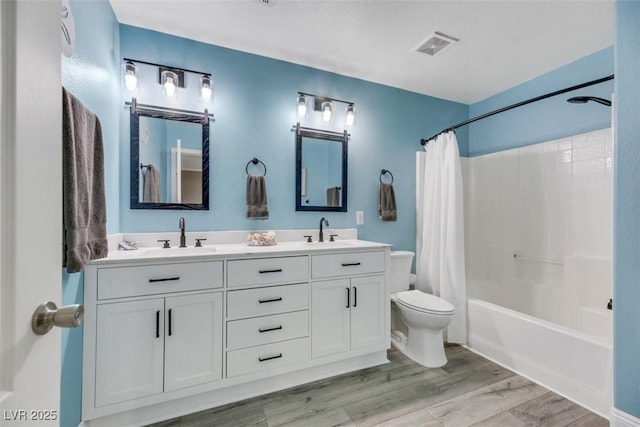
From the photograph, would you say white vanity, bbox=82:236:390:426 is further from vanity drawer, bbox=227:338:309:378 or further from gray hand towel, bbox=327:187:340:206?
gray hand towel, bbox=327:187:340:206

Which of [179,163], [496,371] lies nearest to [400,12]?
[179,163]

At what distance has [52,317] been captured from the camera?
0.51 m

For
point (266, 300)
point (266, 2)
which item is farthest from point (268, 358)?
point (266, 2)

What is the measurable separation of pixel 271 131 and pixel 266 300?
1.35 meters

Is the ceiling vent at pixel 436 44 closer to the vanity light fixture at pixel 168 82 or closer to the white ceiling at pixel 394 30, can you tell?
the white ceiling at pixel 394 30

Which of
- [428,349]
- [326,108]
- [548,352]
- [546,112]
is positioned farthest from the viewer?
[546,112]

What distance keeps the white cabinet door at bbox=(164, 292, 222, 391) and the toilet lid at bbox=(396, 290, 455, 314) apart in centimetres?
139

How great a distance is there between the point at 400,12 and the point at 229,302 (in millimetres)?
2100

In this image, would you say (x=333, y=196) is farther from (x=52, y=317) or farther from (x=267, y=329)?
(x=52, y=317)

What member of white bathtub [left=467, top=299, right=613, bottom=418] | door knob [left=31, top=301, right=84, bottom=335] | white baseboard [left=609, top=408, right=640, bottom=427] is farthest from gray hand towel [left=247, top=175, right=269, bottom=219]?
white baseboard [left=609, top=408, right=640, bottom=427]

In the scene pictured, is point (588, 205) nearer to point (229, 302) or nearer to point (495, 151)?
point (495, 151)

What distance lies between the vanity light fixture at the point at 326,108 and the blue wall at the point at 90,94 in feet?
4.26

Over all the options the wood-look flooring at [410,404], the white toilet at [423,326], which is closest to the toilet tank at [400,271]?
the white toilet at [423,326]

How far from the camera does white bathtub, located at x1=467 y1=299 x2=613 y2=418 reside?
1602 millimetres
